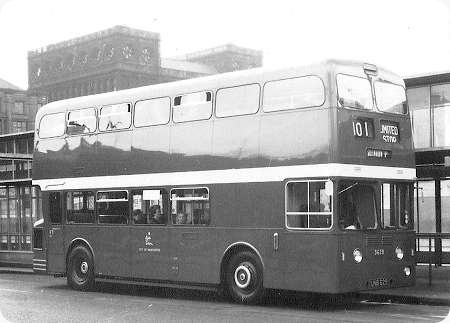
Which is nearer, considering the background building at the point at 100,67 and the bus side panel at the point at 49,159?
the bus side panel at the point at 49,159

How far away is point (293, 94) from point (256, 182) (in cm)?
169

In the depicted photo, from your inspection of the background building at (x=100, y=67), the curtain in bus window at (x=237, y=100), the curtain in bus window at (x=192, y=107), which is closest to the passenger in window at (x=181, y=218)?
the curtain in bus window at (x=192, y=107)

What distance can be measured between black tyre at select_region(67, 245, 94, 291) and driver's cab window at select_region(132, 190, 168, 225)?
1.92 m

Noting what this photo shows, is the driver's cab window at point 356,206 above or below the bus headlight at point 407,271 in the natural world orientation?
above

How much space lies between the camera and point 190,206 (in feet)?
48.6

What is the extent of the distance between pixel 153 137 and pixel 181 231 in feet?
6.64

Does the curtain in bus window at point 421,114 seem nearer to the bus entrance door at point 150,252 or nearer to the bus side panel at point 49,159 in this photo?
the bus entrance door at point 150,252

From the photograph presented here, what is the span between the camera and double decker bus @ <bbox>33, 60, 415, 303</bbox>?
41.6 feet

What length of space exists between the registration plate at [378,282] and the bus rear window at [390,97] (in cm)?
293

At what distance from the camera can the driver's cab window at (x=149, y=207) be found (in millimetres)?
15312

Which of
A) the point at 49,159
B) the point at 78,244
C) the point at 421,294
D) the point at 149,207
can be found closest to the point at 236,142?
the point at 149,207

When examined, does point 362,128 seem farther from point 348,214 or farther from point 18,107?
point 18,107

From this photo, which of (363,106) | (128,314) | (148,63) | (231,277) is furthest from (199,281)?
(148,63)

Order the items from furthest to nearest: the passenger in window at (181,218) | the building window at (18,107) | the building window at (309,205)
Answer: the building window at (18,107) < the passenger in window at (181,218) < the building window at (309,205)
